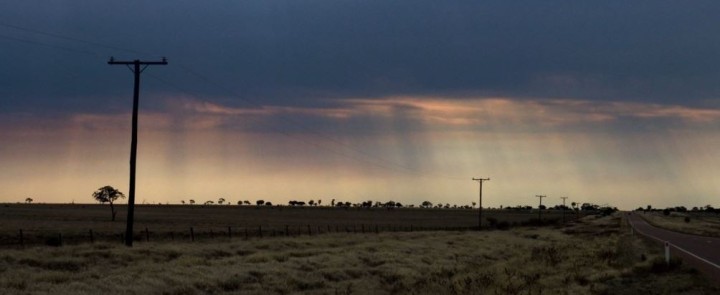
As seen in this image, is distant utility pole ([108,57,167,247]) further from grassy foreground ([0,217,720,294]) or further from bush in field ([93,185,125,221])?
bush in field ([93,185,125,221])

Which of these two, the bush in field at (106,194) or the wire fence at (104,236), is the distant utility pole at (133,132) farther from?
the bush in field at (106,194)

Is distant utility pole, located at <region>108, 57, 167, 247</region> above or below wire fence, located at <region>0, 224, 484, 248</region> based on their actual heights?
above

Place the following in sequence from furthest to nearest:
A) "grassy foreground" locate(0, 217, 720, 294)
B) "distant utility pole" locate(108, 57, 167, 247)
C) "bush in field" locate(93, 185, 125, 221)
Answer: "bush in field" locate(93, 185, 125, 221), "distant utility pole" locate(108, 57, 167, 247), "grassy foreground" locate(0, 217, 720, 294)

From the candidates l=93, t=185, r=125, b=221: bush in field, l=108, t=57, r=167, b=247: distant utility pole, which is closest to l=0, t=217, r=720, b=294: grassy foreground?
l=108, t=57, r=167, b=247: distant utility pole

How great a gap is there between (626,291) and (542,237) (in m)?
53.1

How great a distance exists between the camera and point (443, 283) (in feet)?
96.9

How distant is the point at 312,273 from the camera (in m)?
31.7

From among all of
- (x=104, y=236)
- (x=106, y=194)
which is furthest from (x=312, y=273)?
(x=106, y=194)

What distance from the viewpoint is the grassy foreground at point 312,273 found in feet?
79.0

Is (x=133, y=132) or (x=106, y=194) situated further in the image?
(x=106, y=194)

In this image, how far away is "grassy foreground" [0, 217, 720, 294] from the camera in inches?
949

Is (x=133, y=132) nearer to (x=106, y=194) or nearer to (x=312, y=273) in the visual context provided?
(x=312, y=273)

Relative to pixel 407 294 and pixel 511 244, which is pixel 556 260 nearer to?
pixel 407 294

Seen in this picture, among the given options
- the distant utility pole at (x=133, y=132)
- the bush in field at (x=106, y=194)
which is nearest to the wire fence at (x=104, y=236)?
the distant utility pole at (x=133, y=132)
